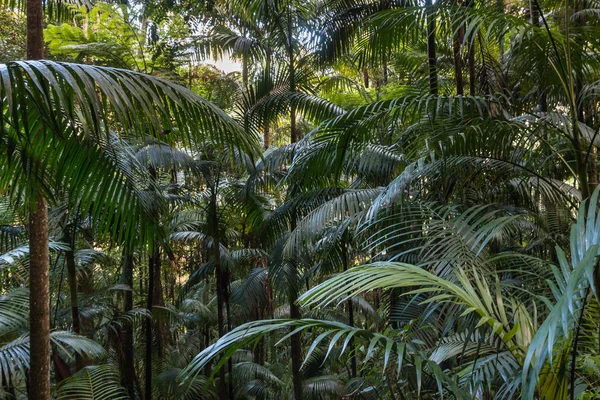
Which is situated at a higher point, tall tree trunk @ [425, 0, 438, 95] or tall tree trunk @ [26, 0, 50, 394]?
tall tree trunk @ [425, 0, 438, 95]

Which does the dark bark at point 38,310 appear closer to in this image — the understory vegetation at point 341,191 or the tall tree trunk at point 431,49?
the understory vegetation at point 341,191

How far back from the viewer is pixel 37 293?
2.89m

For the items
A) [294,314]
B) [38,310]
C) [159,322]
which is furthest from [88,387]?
[159,322]

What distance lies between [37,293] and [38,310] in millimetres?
97

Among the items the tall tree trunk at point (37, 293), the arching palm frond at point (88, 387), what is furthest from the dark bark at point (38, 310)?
the arching palm frond at point (88, 387)

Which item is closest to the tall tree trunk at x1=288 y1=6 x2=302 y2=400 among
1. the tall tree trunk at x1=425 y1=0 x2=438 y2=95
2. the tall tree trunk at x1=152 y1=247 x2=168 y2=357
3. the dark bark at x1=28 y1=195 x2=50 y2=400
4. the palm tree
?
the tall tree trunk at x1=425 y1=0 x2=438 y2=95

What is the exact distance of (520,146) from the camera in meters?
2.67

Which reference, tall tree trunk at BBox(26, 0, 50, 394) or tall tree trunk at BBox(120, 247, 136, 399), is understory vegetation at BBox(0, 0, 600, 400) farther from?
tall tree trunk at BBox(120, 247, 136, 399)

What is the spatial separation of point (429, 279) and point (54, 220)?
13.7ft

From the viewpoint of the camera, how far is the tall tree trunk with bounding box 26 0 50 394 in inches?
113

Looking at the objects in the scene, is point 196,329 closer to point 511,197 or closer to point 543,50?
point 511,197

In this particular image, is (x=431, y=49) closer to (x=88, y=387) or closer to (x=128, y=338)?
(x=88, y=387)

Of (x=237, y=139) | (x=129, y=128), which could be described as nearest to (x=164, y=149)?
(x=237, y=139)

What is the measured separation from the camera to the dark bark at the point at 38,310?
9.40ft
